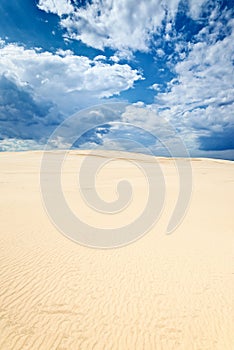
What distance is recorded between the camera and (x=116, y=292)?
5246 millimetres

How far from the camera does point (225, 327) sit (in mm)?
4270

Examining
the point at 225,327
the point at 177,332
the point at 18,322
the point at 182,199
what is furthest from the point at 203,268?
the point at 182,199

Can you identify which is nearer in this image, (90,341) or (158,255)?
(90,341)

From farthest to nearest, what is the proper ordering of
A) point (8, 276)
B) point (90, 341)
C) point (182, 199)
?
point (182, 199), point (8, 276), point (90, 341)

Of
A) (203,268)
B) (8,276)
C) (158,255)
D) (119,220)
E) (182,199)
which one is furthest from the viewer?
(182,199)

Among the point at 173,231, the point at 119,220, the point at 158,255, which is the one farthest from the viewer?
the point at 119,220

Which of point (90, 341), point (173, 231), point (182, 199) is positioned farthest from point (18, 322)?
point (182, 199)

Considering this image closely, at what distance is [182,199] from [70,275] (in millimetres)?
11972

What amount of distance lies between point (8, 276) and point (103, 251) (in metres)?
2.92

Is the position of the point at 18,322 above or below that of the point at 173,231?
above

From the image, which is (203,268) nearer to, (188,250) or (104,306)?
(188,250)

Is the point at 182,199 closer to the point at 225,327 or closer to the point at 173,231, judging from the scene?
the point at 173,231

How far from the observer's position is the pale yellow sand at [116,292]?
3.96 meters

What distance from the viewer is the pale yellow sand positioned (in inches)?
156
